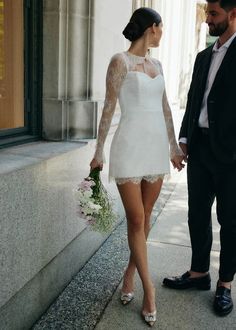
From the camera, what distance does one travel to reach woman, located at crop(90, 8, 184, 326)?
8.82 feet

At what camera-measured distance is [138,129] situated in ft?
8.99

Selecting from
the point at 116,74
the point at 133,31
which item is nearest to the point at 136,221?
the point at 116,74

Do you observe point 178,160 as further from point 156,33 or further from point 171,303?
point 171,303

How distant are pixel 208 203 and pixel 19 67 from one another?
5.87 ft

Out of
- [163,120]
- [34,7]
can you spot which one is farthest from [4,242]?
[34,7]

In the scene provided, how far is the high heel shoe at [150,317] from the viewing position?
9.20 feet

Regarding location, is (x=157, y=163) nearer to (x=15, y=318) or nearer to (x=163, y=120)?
(x=163, y=120)

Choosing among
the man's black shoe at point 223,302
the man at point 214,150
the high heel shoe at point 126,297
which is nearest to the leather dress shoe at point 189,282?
the man at point 214,150

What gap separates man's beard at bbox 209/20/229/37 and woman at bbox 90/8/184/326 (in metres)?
0.39

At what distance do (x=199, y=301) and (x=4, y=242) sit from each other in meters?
1.62

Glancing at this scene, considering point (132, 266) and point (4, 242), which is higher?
point (4, 242)

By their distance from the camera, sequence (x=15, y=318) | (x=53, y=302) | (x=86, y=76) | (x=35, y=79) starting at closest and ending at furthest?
1. (x=15, y=318)
2. (x=53, y=302)
3. (x=35, y=79)
4. (x=86, y=76)

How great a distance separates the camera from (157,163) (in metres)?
2.84

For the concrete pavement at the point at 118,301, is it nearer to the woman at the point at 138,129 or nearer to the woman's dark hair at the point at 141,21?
the woman at the point at 138,129
